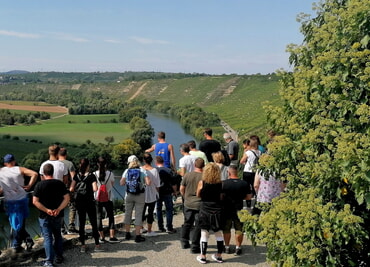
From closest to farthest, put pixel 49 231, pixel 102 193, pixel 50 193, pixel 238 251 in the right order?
1. pixel 50 193
2. pixel 49 231
3. pixel 238 251
4. pixel 102 193

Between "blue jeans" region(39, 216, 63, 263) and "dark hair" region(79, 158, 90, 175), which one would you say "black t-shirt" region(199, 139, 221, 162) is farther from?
"blue jeans" region(39, 216, 63, 263)

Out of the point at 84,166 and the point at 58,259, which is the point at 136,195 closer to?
the point at 84,166

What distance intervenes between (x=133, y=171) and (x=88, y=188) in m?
0.96

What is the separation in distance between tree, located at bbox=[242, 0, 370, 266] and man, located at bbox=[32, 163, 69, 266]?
3.77 metres

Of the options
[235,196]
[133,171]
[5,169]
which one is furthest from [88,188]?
[235,196]

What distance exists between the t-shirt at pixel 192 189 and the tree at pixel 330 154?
2985 mm

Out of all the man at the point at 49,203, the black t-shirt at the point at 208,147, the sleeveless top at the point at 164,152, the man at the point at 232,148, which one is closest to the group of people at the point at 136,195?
the man at the point at 49,203

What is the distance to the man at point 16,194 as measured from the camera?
7145 millimetres

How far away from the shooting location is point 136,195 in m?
8.29

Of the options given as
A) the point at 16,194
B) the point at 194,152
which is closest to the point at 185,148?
the point at 194,152

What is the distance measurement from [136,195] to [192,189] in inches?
49.8

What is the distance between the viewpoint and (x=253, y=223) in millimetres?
4992

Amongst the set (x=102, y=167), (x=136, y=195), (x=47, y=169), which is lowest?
(x=136, y=195)

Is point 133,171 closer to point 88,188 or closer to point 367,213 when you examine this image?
point 88,188
